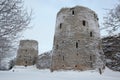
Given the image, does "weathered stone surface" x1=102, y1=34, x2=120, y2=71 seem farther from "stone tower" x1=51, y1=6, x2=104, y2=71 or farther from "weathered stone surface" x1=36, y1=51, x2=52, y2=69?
"weathered stone surface" x1=36, y1=51, x2=52, y2=69

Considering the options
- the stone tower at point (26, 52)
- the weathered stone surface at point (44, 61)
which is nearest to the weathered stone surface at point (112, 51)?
the weathered stone surface at point (44, 61)

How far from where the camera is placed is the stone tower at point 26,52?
29.8 metres

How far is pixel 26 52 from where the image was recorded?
29859mm

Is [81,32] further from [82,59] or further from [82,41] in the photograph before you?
[82,59]

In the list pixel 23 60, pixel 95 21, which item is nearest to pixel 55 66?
pixel 95 21

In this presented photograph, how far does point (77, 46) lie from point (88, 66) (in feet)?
5.85

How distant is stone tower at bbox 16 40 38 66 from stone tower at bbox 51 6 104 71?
12.1 metres

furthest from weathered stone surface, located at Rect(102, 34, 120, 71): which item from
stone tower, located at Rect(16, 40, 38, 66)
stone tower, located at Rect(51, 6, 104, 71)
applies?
stone tower, located at Rect(16, 40, 38, 66)

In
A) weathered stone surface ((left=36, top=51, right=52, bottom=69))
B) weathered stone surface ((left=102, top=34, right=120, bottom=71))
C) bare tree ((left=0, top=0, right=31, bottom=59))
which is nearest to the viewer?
bare tree ((left=0, top=0, right=31, bottom=59))

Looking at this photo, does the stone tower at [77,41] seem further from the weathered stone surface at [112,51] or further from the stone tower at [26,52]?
the stone tower at [26,52]

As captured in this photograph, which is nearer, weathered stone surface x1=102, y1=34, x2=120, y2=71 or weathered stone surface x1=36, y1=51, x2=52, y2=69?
weathered stone surface x1=102, y1=34, x2=120, y2=71

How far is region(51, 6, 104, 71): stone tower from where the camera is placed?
16.8 metres

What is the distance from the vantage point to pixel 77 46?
17078 mm

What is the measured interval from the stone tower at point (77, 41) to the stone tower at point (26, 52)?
1209 cm
